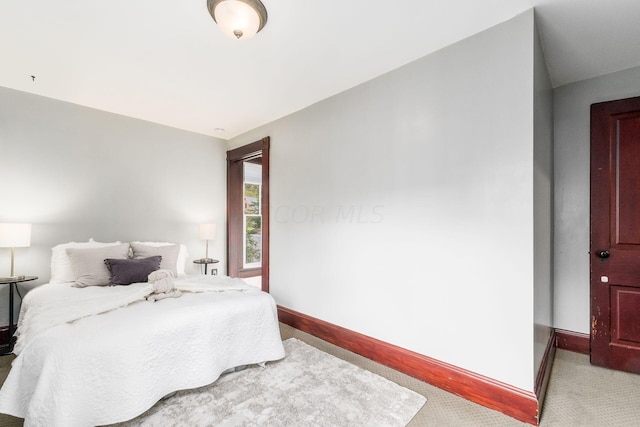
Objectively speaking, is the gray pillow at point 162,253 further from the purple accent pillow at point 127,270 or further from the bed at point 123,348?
the bed at point 123,348

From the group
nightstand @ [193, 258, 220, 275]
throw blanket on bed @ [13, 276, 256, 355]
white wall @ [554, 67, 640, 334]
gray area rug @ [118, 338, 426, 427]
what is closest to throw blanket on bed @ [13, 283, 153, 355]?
throw blanket on bed @ [13, 276, 256, 355]

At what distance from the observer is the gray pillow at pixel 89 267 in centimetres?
287

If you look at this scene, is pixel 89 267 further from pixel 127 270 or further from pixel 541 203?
pixel 541 203

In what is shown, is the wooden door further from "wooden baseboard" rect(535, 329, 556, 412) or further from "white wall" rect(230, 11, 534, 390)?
"white wall" rect(230, 11, 534, 390)

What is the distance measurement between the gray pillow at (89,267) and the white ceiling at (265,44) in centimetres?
169

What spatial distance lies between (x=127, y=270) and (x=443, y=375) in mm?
3026

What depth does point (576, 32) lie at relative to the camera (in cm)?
210

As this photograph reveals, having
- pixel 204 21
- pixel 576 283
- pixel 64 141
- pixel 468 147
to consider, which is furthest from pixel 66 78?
pixel 576 283

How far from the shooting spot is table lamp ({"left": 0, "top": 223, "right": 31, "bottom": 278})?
8.82ft

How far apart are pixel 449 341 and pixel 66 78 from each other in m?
4.14

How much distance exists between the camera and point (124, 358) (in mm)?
1746

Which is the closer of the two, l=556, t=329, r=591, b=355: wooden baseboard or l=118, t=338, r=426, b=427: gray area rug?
l=118, t=338, r=426, b=427: gray area rug

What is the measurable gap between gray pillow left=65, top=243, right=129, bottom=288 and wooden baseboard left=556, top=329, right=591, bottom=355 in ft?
14.8

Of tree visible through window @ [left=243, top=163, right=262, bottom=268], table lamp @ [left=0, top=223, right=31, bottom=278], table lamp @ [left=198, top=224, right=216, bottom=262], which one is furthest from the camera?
tree visible through window @ [left=243, top=163, right=262, bottom=268]
